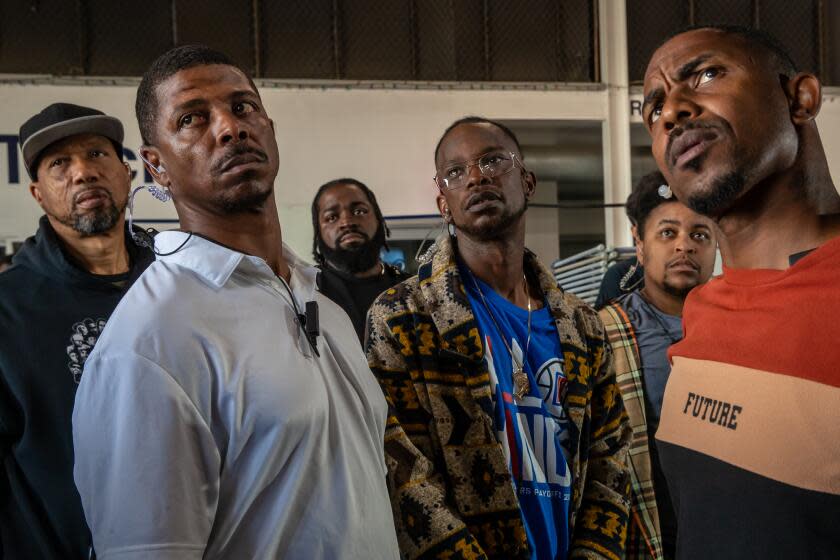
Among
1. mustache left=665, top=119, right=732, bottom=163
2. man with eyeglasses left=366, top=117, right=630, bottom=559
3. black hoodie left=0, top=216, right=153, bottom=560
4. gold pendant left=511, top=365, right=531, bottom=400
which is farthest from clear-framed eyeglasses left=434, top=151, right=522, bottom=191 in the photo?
black hoodie left=0, top=216, right=153, bottom=560

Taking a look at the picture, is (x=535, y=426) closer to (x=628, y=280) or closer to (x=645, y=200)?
(x=645, y=200)

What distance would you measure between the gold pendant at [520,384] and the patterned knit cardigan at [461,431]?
0.30 ft

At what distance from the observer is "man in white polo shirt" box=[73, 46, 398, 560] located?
120 cm

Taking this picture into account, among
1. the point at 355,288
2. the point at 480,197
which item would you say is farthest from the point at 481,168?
the point at 355,288

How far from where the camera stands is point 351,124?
23.1ft

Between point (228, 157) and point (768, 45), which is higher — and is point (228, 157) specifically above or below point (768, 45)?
below

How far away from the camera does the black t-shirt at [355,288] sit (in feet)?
11.4

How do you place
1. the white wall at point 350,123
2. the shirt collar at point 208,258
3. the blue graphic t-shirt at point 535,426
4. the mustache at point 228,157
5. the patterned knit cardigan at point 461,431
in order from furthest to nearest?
1. the white wall at point 350,123
2. the blue graphic t-shirt at point 535,426
3. the patterned knit cardigan at point 461,431
4. the mustache at point 228,157
5. the shirt collar at point 208,258

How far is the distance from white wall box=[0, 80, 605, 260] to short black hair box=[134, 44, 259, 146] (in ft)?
16.2

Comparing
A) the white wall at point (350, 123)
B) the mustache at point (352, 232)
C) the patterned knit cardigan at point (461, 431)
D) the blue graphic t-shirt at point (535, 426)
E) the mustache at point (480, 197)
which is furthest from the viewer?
the white wall at point (350, 123)

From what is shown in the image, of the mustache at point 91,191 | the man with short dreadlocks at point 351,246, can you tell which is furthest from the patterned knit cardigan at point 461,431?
the man with short dreadlocks at point 351,246

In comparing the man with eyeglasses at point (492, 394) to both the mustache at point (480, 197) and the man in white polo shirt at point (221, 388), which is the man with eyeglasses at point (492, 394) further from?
the man in white polo shirt at point (221, 388)

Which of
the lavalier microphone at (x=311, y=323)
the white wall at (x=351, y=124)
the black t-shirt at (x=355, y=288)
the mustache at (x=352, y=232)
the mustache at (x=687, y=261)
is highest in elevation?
the white wall at (x=351, y=124)

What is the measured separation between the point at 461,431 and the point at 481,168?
744 mm
